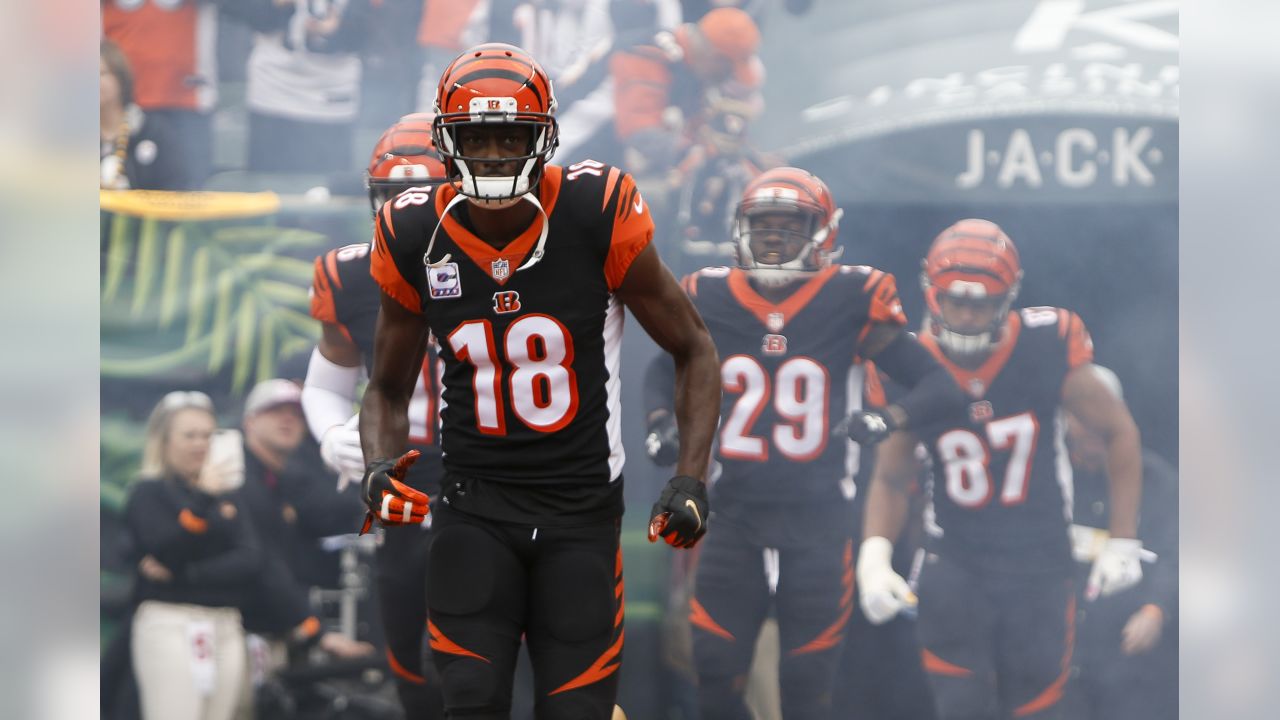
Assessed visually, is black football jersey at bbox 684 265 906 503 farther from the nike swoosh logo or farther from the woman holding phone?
the woman holding phone

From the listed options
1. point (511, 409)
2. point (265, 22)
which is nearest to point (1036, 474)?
point (511, 409)

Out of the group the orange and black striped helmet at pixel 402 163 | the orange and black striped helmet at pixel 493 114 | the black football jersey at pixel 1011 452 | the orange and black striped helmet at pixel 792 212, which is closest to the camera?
the orange and black striped helmet at pixel 493 114

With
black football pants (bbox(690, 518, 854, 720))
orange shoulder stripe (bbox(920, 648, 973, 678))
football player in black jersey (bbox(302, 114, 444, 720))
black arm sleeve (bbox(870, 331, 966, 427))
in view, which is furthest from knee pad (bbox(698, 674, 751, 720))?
black arm sleeve (bbox(870, 331, 966, 427))

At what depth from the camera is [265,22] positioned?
3777mm

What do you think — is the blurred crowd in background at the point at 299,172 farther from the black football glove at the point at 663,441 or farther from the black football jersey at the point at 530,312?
the black football jersey at the point at 530,312

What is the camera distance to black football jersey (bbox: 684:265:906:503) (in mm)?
3754

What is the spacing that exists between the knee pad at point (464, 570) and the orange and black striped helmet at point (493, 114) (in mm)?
722

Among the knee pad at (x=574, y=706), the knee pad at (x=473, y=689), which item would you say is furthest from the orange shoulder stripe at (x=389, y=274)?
the knee pad at (x=574, y=706)

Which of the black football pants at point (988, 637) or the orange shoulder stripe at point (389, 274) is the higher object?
the orange shoulder stripe at point (389, 274)

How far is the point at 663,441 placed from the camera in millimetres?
3656

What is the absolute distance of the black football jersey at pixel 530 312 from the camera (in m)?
2.40

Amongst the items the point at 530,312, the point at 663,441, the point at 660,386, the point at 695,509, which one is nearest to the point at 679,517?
the point at 695,509

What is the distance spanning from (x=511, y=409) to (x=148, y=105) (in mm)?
2101
